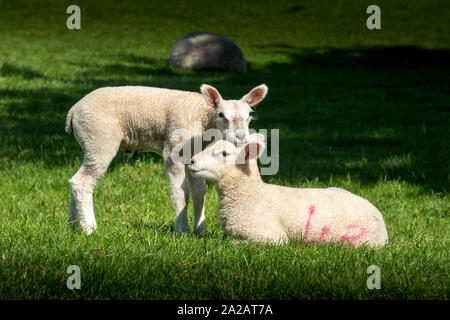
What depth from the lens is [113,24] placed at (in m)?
22.1

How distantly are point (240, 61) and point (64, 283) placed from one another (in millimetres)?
11829

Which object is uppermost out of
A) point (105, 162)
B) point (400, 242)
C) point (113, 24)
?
point (113, 24)

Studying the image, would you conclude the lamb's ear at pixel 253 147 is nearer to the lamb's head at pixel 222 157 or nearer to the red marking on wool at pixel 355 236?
the lamb's head at pixel 222 157

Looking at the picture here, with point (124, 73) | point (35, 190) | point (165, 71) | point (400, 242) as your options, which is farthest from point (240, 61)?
point (400, 242)

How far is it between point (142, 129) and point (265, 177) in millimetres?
2640

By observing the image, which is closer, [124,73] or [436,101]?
[436,101]

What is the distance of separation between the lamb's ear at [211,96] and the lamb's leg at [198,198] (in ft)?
1.94

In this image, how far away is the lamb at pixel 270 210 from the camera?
13.3 ft

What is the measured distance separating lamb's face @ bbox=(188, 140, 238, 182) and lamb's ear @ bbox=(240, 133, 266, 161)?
0.23ft

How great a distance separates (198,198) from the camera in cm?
450

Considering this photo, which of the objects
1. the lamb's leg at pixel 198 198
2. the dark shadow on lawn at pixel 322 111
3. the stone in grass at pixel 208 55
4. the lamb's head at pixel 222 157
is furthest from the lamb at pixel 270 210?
the stone in grass at pixel 208 55

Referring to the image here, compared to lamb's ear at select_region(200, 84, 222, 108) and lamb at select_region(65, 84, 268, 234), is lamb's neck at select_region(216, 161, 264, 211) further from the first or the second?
lamb's ear at select_region(200, 84, 222, 108)

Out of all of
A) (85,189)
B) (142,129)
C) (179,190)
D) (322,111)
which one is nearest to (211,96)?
(142,129)

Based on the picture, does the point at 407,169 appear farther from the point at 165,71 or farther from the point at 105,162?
the point at 165,71
